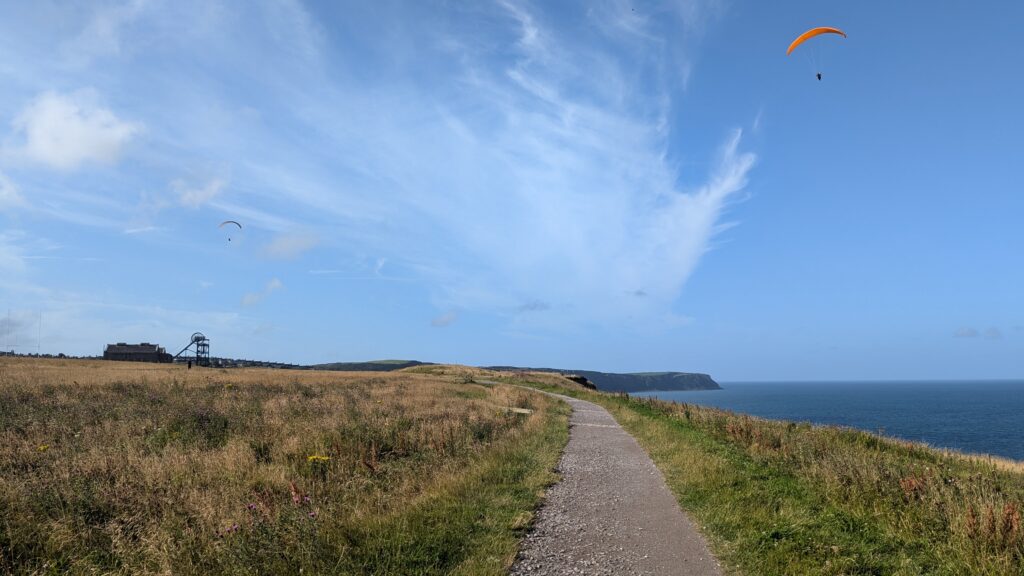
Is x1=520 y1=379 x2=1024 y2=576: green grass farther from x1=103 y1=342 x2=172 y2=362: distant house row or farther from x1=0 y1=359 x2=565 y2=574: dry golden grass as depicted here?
x1=103 y1=342 x2=172 y2=362: distant house row

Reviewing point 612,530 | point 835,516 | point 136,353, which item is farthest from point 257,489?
point 136,353

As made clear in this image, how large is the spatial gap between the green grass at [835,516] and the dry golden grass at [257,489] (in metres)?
3.19

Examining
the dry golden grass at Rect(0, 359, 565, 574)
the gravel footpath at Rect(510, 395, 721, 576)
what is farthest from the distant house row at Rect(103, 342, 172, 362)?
the gravel footpath at Rect(510, 395, 721, 576)

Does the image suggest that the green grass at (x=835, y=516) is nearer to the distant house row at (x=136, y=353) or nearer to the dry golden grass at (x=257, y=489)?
the dry golden grass at (x=257, y=489)

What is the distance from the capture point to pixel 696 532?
8336 millimetres

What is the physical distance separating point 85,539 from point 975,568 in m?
12.0

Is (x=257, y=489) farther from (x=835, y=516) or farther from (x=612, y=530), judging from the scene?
(x=835, y=516)

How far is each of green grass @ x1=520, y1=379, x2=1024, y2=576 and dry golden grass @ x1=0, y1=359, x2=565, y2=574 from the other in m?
3.19

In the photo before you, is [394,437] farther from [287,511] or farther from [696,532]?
[696,532]

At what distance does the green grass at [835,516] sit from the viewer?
23.5 ft

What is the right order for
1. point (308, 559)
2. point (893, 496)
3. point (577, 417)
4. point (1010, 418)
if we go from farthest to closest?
point (1010, 418)
point (577, 417)
point (893, 496)
point (308, 559)

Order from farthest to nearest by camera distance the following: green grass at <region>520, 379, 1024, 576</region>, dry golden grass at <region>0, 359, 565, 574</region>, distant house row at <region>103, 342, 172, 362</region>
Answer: distant house row at <region>103, 342, 172, 362</region> < green grass at <region>520, 379, 1024, 576</region> < dry golden grass at <region>0, 359, 565, 574</region>

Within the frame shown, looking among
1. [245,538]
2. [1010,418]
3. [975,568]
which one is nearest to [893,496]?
[975,568]

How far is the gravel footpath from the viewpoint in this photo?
6926 millimetres
